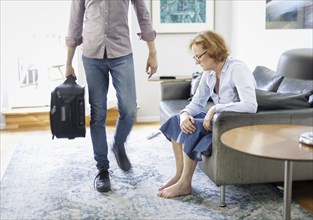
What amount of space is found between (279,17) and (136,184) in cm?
216

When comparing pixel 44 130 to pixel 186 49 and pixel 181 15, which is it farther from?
pixel 181 15

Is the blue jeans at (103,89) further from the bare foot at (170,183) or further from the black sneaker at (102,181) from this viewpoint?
the bare foot at (170,183)

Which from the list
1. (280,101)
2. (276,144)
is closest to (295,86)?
(280,101)

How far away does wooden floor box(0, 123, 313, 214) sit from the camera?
2.54 m

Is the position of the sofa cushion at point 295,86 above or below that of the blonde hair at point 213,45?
below

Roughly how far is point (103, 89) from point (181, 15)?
94.0 inches

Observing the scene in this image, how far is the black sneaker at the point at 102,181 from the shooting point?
2727 millimetres

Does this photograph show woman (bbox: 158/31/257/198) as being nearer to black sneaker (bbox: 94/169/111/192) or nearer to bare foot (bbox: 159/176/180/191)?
bare foot (bbox: 159/176/180/191)

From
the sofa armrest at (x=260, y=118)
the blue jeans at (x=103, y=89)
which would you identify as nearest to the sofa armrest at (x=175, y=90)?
the blue jeans at (x=103, y=89)

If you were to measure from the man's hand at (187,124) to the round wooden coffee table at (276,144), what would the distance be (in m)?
0.55

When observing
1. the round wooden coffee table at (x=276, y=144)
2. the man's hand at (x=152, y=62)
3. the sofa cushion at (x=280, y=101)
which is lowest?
the round wooden coffee table at (x=276, y=144)

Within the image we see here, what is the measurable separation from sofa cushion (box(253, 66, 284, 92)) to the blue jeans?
0.98 metres

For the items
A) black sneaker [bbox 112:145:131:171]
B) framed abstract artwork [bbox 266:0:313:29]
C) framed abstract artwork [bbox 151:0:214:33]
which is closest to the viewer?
black sneaker [bbox 112:145:131:171]

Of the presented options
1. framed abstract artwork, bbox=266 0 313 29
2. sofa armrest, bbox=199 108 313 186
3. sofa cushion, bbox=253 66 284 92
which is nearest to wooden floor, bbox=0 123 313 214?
sofa armrest, bbox=199 108 313 186
